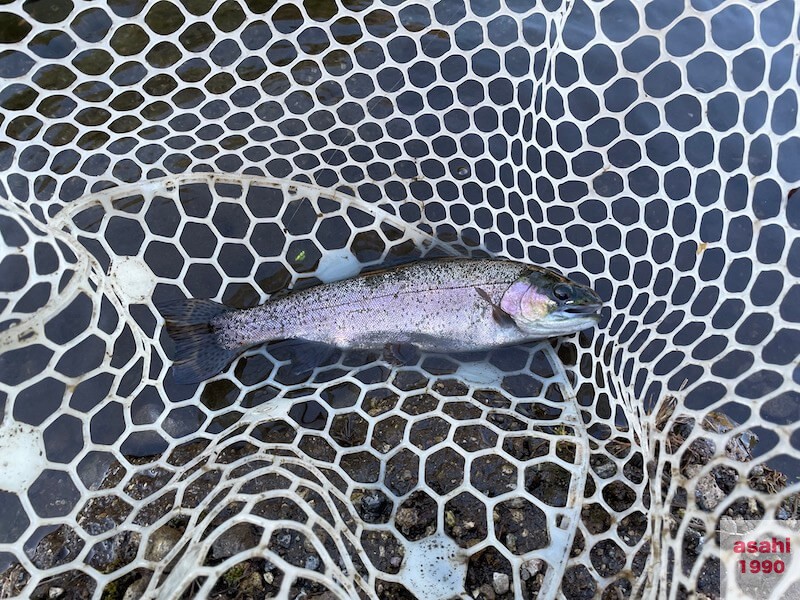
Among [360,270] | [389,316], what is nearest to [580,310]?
[389,316]

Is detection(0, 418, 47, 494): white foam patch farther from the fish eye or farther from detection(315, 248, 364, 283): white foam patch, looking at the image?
the fish eye

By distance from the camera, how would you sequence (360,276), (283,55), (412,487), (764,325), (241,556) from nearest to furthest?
1. (241,556)
2. (412,487)
3. (360,276)
4. (764,325)
5. (283,55)

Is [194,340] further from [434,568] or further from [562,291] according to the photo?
[562,291]

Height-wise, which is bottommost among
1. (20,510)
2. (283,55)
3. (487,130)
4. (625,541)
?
(20,510)

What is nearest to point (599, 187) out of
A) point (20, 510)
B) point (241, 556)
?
point (241, 556)

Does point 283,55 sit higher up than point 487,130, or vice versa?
point 487,130

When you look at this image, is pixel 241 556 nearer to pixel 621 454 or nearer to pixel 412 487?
pixel 412 487

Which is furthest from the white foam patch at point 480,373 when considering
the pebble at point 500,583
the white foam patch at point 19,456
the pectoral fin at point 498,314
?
the white foam patch at point 19,456
